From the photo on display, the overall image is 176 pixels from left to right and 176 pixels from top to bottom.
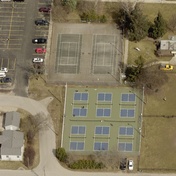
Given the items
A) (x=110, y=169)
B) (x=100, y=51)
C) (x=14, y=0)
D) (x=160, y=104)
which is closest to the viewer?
(x=110, y=169)

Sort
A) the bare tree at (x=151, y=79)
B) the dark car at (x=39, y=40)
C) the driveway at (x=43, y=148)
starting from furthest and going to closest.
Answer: the dark car at (x=39, y=40) < the bare tree at (x=151, y=79) < the driveway at (x=43, y=148)

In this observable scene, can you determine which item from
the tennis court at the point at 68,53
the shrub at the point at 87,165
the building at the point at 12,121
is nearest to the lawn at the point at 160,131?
the shrub at the point at 87,165

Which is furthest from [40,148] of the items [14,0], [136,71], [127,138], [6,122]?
[14,0]

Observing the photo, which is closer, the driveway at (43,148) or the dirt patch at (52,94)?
the driveway at (43,148)

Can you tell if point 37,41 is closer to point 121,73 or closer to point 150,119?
point 121,73

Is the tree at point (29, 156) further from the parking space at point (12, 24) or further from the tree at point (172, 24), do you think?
the tree at point (172, 24)

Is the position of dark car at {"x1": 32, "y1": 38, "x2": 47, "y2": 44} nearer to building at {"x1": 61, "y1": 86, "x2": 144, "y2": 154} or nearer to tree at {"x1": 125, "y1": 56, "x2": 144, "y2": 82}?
building at {"x1": 61, "y1": 86, "x2": 144, "y2": 154}

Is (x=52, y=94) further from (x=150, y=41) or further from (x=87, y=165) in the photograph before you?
(x=150, y=41)
